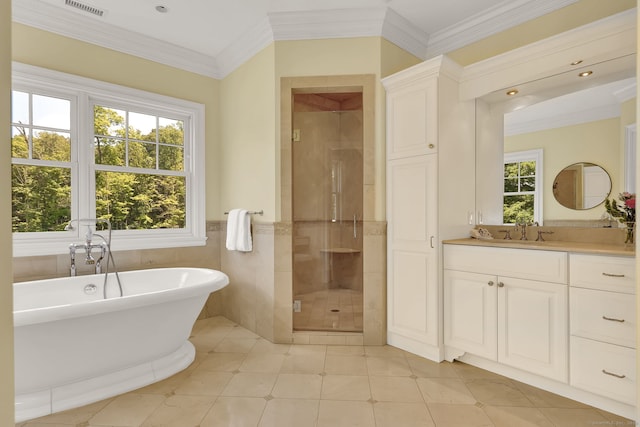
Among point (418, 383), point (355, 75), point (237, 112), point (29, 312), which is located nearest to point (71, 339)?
point (29, 312)

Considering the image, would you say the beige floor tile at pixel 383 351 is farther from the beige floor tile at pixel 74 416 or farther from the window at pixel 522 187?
the beige floor tile at pixel 74 416

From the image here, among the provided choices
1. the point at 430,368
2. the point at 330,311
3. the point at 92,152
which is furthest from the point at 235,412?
the point at 92,152

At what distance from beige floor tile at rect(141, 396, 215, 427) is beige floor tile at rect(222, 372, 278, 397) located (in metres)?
0.14

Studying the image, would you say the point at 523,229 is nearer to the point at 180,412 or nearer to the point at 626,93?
the point at 626,93

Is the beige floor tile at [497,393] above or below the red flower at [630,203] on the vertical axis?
below

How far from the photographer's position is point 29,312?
1.74 meters

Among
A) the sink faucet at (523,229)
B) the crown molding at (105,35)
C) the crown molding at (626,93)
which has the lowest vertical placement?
the sink faucet at (523,229)

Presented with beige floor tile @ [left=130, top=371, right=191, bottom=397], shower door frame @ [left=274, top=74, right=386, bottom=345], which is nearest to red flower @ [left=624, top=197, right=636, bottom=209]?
shower door frame @ [left=274, top=74, right=386, bottom=345]

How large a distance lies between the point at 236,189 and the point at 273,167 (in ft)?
2.15

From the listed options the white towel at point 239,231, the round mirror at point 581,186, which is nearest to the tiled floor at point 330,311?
the white towel at point 239,231

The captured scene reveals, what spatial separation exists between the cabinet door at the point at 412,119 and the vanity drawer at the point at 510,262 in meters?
0.78

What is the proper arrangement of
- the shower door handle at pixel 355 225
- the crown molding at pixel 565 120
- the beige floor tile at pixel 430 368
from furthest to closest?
the shower door handle at pixel 355 225
the beige floor tile at pixel 430 368
the crown molding at pixel 565 120

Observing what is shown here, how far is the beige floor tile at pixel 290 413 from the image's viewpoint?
183 cm

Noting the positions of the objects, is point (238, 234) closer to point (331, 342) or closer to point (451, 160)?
point (331, 342)
